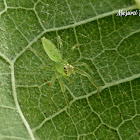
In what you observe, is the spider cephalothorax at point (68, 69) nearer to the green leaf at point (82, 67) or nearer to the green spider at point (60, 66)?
the green spider at point (60, 66)

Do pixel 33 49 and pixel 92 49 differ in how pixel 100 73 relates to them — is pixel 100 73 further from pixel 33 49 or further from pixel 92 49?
pixel 33 49

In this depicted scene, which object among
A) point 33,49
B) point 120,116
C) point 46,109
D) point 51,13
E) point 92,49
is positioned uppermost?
point 51,13

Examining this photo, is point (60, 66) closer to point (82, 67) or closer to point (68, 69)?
point (68, 69)

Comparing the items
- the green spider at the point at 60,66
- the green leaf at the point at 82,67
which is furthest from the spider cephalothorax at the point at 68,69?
the green leaf at the point at 82,67

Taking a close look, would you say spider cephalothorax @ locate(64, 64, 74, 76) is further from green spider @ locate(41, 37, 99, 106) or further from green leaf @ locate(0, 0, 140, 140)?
green leaf @ locate(0, 0, 140, 140)

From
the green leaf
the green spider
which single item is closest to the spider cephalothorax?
the green spider

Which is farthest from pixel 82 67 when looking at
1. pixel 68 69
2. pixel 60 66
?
pixel 60 66

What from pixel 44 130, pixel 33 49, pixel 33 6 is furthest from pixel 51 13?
pixel 44 130

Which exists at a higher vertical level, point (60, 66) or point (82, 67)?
point (60, 66)
